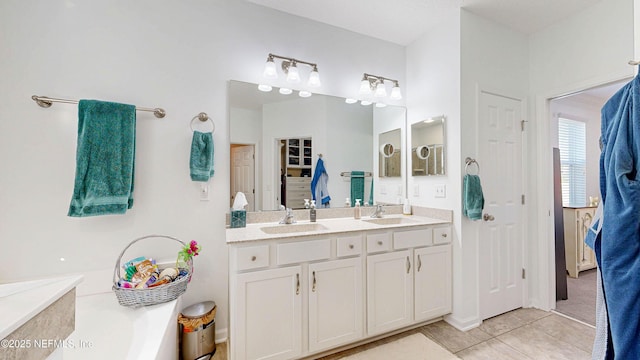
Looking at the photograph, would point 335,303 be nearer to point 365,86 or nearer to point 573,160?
point 365,86

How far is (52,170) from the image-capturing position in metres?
1.62

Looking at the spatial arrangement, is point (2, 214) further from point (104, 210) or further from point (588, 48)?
point (588, 48)

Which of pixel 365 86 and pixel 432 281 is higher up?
pixel 365 86

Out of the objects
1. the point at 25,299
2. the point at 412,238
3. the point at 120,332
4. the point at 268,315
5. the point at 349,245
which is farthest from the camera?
the point at 412,238

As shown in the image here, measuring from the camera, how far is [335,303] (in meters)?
1.79

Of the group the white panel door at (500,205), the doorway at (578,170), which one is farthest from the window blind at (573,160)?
the white panel door at (500,205)

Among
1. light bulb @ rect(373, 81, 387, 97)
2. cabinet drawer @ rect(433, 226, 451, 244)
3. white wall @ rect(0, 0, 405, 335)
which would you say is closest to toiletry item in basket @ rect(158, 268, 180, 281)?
white wall @ rect(0, 0, 405, 335)

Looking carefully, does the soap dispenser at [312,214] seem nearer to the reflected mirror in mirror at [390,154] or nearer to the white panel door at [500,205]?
the reflected mirror in mirror at [390,154]

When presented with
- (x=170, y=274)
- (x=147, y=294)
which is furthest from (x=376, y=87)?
(x=147, y=294)

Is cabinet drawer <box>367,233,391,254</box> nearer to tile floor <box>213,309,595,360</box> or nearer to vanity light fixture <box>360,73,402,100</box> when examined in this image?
tile floor <box>213,309,595,360</box>

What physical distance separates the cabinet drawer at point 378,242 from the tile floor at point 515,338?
739mm

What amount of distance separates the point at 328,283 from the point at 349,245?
303 mm

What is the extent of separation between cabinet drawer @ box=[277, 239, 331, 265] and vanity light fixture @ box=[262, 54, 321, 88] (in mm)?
1408

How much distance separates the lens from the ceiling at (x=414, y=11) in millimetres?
2125
